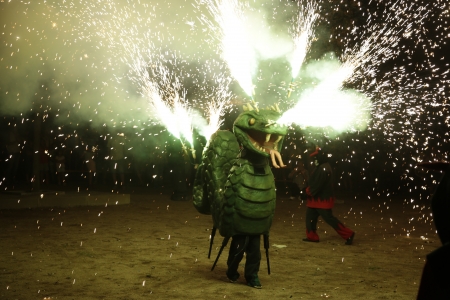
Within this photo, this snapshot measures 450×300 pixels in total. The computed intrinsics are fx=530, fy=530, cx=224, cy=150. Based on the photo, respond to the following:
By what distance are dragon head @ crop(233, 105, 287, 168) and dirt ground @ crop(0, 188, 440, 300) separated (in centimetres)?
159

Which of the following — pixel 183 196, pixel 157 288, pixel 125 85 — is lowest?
pixel 157 288

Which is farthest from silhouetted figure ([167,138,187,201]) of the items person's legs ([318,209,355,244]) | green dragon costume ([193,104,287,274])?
green dragon costume ([193,104,287,274])

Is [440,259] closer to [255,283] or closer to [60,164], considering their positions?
[255,283]

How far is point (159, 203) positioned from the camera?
14.5 metres

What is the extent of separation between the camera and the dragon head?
6004 mm

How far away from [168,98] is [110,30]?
2.91 m

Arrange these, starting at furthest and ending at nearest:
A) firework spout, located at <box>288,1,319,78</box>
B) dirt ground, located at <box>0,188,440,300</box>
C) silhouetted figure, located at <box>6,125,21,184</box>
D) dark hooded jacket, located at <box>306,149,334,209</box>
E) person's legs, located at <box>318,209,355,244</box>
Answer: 1. silhouetted figure, located at <box>6,125,21,184</box>
2. dark hooded jacket, located at <box>306,149,334,209</box>
3. person's legs, located at <box>318,209,355,244</box>
4. firework spout, located at <box>288,1,319,78</box>
5. dirt ground, located at <box>0,188,440,300</box>

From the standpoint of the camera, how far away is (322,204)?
30.2ft

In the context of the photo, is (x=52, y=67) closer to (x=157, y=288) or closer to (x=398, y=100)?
(x=157, y=288)

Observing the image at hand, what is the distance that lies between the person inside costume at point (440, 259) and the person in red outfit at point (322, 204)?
723cm

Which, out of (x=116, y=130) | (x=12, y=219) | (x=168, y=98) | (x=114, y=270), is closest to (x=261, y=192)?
(x=114, y=270)

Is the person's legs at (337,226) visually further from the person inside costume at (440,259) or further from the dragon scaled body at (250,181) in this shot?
the person inside costume at (440,259)

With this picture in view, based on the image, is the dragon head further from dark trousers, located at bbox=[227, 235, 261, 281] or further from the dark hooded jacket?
the dark hooded jacket

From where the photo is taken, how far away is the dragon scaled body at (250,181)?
6047 millimetres
